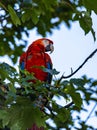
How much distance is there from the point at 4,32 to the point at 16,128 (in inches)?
120

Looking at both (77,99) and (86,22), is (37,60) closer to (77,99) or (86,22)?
(86,22)

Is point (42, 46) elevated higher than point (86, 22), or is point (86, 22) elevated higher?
point (42, 46)

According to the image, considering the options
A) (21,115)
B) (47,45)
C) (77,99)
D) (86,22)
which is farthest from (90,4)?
(47,45)

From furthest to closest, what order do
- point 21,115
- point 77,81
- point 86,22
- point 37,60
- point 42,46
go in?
point 42,46 → point 37,60 → point 86,22 → point 77,81 → point 21,115

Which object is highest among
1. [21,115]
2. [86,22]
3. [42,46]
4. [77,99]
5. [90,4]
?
[42,46]

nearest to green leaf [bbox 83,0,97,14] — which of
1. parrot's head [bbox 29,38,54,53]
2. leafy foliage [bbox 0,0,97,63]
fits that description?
leafy foliage [bbox 0,0,97,63]

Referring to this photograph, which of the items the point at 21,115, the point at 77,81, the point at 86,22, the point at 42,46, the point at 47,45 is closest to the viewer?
the point at 21,115

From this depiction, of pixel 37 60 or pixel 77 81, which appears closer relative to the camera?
pixel 77 81

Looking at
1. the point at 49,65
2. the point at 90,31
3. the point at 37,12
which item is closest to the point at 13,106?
the point at 90,31

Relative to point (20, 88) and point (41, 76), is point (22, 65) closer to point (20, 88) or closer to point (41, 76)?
point (41, 76)

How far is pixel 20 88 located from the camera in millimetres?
3080

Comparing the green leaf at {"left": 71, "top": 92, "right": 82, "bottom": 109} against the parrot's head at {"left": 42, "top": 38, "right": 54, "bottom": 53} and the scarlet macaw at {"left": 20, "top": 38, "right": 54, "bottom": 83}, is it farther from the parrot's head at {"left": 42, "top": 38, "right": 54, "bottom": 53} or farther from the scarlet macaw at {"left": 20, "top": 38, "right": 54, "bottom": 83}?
the parrot's head at {"left": 42, "top": 38, "right": 54, "bottom": 53}

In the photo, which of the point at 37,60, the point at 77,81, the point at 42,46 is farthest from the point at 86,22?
the point at 42,46

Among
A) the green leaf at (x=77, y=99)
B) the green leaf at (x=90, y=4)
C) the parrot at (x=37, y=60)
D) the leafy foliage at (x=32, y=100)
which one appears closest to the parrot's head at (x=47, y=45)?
the parrot at (x=37, y=60)
